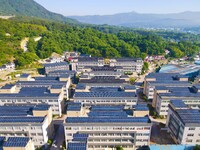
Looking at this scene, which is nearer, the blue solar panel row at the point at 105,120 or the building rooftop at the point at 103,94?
the blue solar panel row at the point at 105,120

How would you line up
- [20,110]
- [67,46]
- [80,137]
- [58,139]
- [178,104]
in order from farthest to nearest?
[67,46] → [178,104] → [20,110] → [58,139] → [80,137]

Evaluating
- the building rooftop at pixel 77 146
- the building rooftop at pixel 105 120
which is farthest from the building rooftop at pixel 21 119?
the building rooftop at pixel 77 146

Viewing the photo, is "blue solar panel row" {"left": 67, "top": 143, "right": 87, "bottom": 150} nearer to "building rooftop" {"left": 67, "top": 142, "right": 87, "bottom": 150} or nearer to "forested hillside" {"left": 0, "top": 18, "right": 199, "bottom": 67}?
"building rooftop" {"left": 67, "top": 142, "right": 87, "bottom": 150}

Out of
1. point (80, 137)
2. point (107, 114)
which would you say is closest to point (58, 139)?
point (80, 137)

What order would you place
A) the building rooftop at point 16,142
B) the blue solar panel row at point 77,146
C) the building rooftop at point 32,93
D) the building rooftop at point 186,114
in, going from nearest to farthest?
the blue solar panel row at point 77,146 < the building rooftop at point 16,142 < the building rooftop at point 186,114 < the building rooftop at point 32,93

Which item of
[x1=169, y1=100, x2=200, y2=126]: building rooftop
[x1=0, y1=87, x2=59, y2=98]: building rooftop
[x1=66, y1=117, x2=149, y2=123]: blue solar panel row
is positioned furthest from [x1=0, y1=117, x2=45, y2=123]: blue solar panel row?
[x1=169, y1=100, x2=200, y2=126]: building rooftop

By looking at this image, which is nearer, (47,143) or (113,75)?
(47,143)

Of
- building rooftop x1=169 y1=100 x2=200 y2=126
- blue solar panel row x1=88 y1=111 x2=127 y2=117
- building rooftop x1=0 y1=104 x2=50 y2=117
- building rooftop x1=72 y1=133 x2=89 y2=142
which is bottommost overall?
building rooftop x1=72 y1=133 x2=89 y2=142

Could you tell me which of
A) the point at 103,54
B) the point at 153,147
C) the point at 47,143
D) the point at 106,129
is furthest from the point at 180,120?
the point at 103,54

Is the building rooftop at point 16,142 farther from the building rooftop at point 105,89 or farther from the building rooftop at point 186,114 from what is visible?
the building rooftop at point 186,114

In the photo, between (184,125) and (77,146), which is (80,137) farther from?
(184,125)

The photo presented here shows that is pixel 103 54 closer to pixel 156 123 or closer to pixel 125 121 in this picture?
pixel 156 123
